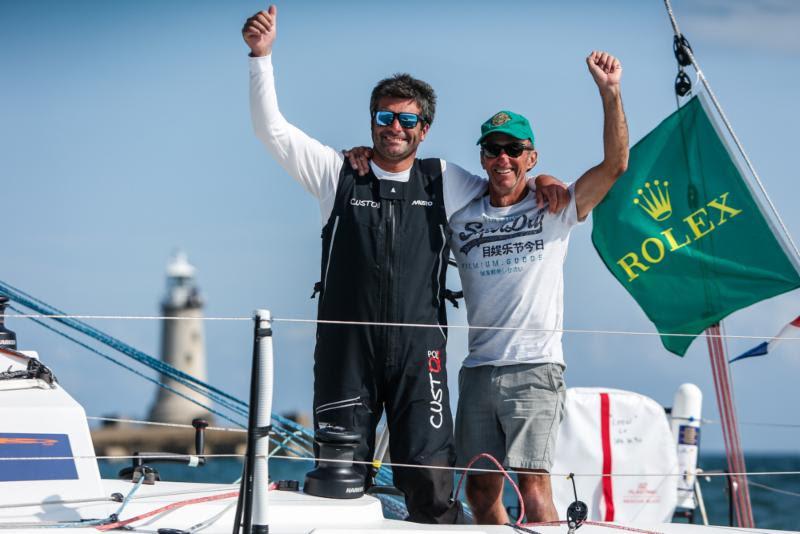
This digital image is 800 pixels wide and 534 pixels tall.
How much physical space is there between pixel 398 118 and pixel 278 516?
148 centimetres

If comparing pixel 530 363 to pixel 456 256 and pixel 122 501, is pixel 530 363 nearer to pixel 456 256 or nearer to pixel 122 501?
pixel 456 256

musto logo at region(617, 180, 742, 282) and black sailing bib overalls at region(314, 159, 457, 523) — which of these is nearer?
black sailing bib overalls at region(314, 159, 457, 523)

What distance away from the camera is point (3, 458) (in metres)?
3.69

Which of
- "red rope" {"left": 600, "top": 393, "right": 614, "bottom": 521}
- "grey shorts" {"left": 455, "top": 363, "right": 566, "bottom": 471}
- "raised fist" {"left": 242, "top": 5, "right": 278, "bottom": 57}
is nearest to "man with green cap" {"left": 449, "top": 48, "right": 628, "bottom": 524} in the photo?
"grey shorts" {"left": 455, "top": 363, "right": 566, "bottom": 471}

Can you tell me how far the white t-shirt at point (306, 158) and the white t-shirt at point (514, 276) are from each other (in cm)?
10

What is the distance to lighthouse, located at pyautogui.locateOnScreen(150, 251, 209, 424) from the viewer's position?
56.4 m

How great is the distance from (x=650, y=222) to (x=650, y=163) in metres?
0.35

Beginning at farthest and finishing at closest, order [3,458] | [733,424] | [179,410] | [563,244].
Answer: [179,410] < [733,424] < [563,244] < [3,458]

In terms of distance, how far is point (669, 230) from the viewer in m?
6.02

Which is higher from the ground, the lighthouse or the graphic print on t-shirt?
the lighthouse

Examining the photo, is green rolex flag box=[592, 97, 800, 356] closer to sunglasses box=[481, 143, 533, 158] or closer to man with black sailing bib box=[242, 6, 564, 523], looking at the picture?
sunglasses box=[481, 143, 533, 158]

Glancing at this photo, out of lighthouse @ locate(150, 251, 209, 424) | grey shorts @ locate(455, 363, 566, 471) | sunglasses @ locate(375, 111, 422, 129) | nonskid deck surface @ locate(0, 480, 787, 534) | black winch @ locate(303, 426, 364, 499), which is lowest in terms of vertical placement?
nonskid deck surface @ locate(0, 480, 787, 534)

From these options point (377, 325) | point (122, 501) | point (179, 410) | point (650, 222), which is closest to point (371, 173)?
point (377, 325)

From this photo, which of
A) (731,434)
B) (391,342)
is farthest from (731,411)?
(391,342)
